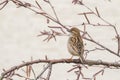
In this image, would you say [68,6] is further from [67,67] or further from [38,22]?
[67,67]

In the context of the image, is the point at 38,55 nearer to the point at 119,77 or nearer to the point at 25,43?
the point at 25,43

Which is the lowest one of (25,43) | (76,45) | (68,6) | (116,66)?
(25,43)

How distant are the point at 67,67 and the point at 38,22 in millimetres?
820

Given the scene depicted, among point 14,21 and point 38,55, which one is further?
point 14,21

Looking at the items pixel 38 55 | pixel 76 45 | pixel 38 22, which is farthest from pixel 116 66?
pixel 38 22

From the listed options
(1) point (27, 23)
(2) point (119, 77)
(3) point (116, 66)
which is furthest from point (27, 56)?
(3) point (116, 66)

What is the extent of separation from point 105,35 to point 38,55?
774 mm

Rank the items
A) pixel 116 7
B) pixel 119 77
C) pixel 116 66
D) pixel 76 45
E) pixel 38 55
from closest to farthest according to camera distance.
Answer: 1. pixel 116 66
2. pixel 76 45
3. pixel 119 77
4. pixel 38 55
5. pixel 116 7

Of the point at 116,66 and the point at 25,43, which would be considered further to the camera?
the point at 25,43

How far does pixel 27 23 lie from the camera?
21.9ft

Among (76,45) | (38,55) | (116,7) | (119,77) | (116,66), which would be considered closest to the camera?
(116,66)

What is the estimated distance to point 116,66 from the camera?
59.1 inches

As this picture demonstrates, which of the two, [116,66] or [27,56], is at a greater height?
[116,66]

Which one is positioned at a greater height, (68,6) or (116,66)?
(116,66)
